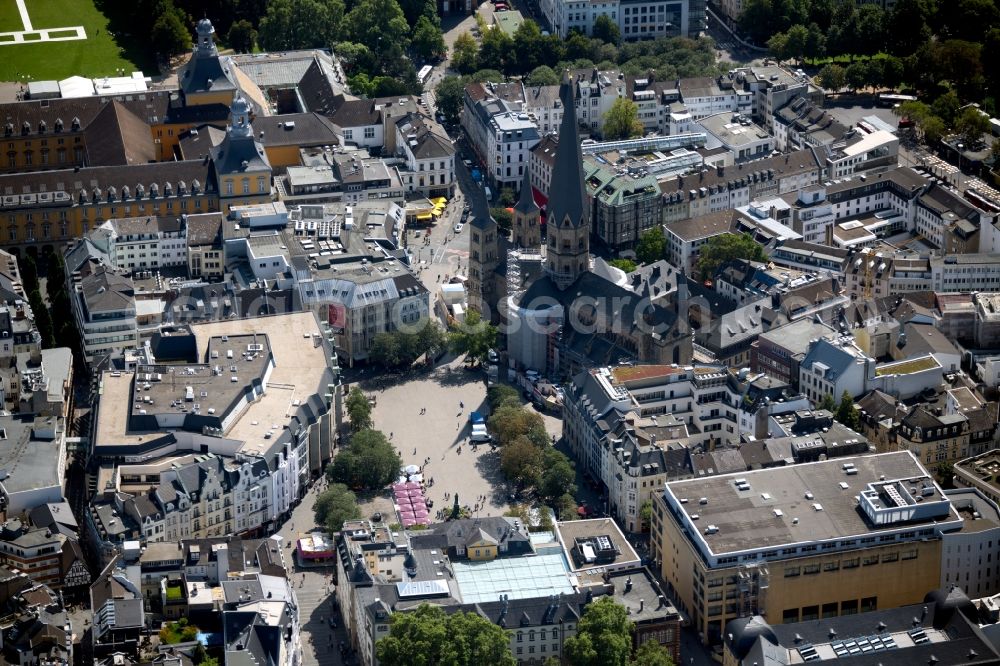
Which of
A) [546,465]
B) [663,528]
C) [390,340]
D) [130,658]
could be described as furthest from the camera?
[390,340]

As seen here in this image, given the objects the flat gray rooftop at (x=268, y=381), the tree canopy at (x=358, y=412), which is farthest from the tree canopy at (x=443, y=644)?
the tree canopy at (x=358, y=412)

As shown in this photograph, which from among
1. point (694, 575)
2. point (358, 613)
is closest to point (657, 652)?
point (694, 575)

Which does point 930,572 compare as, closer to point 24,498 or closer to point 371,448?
point 371,448

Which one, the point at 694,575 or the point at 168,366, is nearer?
the point at 694,575

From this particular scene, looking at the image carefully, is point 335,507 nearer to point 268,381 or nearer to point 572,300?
point 268,381

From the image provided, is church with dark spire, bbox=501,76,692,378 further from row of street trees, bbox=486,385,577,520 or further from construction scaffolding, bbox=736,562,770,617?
construction scaffolding, bbox=736,562,770,617

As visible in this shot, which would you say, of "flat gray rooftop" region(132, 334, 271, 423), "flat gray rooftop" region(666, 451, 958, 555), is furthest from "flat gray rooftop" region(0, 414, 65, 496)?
"flat gray rooftop" region(666, 451, 958, 555)

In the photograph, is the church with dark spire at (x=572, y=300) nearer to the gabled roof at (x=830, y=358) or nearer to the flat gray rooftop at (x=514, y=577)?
the gabled roof at (x=830, y=358)
